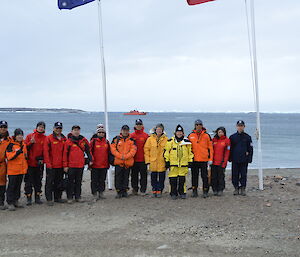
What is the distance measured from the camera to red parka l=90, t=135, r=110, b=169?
8875 millimetres

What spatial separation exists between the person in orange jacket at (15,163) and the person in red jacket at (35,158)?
0.30 meters

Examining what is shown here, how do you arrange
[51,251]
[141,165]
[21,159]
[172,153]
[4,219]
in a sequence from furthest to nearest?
1. [141,165]
2. [172,153]
3. [21,159]
4. [4,219]
5. [51,251]

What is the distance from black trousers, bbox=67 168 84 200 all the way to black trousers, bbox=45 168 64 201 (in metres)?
0.24

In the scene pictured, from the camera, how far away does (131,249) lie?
558cm

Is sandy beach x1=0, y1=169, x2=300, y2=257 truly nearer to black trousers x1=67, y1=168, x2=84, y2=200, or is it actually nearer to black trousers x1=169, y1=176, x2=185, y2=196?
black trousers x1=169, y1=176, x2=185, y2=196

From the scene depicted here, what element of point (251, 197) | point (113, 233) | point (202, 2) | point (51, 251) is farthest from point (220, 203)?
point (202, 2)

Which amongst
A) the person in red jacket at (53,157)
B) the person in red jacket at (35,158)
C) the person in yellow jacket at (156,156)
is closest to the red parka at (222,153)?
the person in yellow jacket at (156,156)

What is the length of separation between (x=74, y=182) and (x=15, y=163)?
57.0 inches

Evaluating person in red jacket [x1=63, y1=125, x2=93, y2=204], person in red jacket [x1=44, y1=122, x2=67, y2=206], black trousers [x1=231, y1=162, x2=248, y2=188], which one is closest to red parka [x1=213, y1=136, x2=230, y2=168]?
black trousers [x1=231, y1=162, x2=248, y2=188]

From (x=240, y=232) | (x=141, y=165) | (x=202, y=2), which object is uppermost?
(x=202, y=2)

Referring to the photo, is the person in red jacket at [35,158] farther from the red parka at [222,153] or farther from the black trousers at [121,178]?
the red parka at [222,153]

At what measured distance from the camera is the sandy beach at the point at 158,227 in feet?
18.3

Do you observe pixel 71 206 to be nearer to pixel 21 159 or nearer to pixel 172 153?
pixel 21 159

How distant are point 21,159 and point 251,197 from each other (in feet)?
18.1
